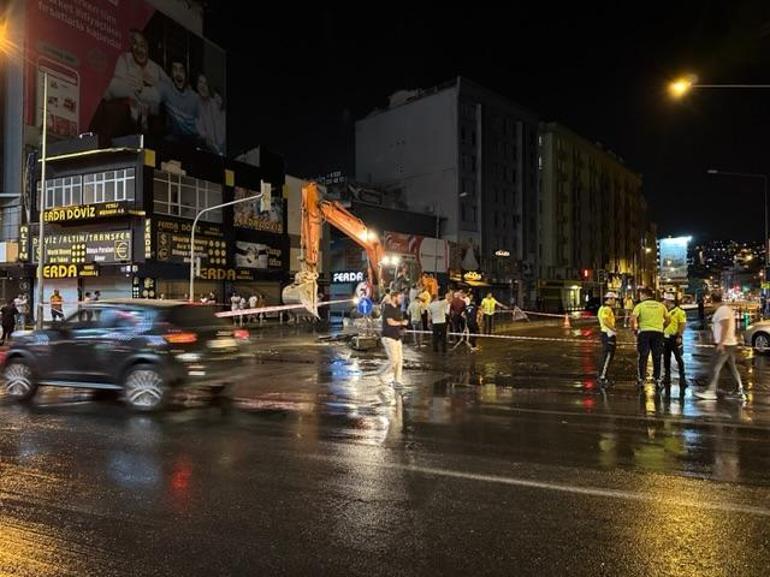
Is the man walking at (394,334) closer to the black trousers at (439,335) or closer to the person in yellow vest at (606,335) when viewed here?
the person in yellow vest at (606,335)

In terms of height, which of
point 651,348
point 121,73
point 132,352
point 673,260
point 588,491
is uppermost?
point 121,73

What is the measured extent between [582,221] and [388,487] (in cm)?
8038

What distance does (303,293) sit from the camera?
1928 centimetres

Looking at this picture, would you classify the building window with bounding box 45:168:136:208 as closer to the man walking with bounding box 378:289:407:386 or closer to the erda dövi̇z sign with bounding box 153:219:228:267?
the erda dövi̇z sign with bounding box 153:219:228:267

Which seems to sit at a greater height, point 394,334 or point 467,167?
point 467,167

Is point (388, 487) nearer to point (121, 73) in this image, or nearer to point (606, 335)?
point (606, 335)

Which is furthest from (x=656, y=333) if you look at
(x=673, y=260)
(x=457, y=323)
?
(x=673, y=260)

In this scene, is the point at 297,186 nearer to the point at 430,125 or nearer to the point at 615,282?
the point at 430,125

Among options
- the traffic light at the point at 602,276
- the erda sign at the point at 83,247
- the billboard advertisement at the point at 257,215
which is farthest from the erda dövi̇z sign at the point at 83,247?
the traffic light at the point at 602,276

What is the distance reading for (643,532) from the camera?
4.51 metres

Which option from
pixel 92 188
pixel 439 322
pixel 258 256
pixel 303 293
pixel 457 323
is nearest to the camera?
pixel 439 322

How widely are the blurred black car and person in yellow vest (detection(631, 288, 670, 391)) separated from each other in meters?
7.14

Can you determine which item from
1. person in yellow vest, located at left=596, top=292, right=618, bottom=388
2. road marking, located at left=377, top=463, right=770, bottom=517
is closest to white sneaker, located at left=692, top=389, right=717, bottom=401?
person in yellow vest, located at left=596, top=292, right=618, bottom=388

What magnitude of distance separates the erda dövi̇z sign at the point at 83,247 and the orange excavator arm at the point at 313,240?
1509 cm
